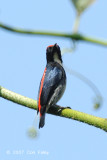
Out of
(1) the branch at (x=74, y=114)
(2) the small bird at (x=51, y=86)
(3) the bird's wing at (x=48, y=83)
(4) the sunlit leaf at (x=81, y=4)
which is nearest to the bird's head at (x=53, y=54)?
(2) the small bird at (x=51, y=86)

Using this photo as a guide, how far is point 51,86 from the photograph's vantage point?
15.9ft

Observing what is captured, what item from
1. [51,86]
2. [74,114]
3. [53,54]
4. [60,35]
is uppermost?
[60,35]

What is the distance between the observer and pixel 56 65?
18.0 feet

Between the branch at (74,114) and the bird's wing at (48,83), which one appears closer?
the branch at (74,114)

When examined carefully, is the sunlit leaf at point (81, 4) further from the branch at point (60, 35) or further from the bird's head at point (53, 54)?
the bird's head at point (53, 54)

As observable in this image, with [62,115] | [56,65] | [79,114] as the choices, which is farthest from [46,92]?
[79,114]

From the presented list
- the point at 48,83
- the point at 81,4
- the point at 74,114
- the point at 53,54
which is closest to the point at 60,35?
the point at 81,4

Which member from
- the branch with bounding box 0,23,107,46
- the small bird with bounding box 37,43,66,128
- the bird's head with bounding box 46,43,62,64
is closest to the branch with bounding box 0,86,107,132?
the small bird with bounding box 37,43,66,128

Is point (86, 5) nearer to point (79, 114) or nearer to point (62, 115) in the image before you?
point (79, 114)

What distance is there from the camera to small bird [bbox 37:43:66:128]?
440 cm

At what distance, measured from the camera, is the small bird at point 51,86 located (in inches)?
173

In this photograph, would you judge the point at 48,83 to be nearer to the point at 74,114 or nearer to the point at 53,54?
the point at 53,54

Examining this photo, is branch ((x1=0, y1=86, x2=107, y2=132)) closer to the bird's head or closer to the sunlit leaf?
the sunlit leaf

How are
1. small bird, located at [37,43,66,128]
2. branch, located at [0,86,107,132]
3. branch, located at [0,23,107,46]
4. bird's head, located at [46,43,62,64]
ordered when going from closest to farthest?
branch, located at [0,23,107,46]
branch, located at [0,86,107,132]
small bird, located at [37,43,66,128]
bird's head, located at [46,43,62,64]
